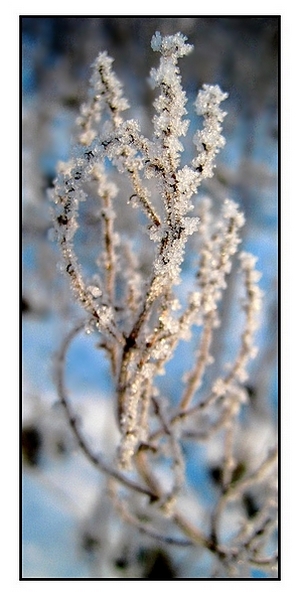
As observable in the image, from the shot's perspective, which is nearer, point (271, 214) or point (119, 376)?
point (119, 376)

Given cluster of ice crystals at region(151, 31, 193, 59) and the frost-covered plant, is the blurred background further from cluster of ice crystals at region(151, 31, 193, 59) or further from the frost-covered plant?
cluster of ice crystals at region(151, 31, 193, 59)

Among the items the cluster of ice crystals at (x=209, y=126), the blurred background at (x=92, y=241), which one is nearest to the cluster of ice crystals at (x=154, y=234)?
the cluster of ice crystals at (x=209, y=126)

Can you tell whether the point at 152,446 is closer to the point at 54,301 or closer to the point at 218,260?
the point at 218,260

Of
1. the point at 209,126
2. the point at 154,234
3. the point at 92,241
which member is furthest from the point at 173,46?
the point at 92,241

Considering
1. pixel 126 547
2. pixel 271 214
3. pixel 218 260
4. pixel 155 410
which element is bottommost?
pixel 126 547

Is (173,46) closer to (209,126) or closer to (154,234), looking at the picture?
(209,126)

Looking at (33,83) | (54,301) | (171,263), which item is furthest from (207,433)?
(33,83)
